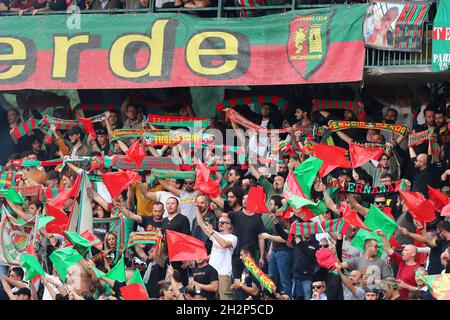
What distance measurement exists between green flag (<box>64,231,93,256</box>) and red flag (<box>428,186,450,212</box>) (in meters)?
4.74

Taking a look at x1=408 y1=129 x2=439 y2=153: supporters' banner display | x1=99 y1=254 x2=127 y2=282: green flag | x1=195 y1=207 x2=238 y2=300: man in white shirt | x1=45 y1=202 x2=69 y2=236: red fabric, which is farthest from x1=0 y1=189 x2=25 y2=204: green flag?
x1=408 y1=129 x2=439 y2=153: supporters' banner display

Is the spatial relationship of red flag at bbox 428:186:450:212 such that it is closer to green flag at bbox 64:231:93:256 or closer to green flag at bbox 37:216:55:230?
green flag at bbox 64:231:93:256

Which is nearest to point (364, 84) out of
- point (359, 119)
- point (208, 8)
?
point (359, 119)

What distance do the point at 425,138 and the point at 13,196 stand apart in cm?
611

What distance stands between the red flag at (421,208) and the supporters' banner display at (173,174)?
3.53 m

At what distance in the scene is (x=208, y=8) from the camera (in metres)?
25.8

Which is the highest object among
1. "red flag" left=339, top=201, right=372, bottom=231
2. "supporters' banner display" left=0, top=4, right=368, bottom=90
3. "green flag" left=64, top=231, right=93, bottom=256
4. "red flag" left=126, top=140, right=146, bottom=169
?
"supporters' banner display" left=0, top=4, right=368, bottom=90

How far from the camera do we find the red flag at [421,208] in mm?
22156

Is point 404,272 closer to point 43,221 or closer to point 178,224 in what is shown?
point 178,224

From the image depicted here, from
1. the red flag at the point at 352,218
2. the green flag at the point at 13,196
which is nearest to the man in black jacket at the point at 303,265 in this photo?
the red flag at the point at 352,218

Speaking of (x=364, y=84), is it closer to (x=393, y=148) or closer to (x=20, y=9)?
(x=393, y=148)

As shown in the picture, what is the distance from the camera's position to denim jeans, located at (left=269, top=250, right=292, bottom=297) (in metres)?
22.6
